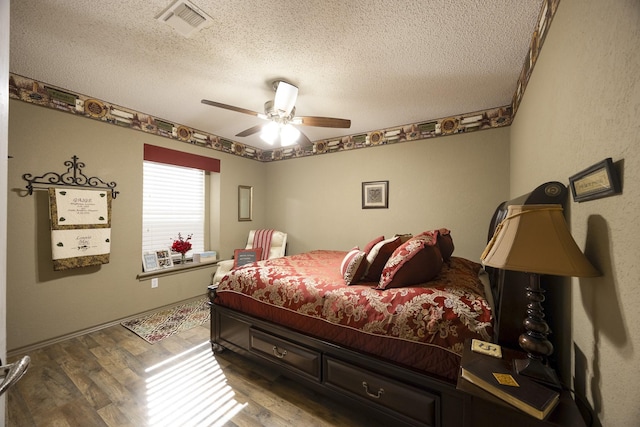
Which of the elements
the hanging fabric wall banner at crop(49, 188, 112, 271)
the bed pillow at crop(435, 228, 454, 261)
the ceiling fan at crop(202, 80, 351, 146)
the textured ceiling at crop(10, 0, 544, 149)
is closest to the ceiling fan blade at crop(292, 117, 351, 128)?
the ceiling fan at crop(202, 80, 351, 146)

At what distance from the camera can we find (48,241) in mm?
2506

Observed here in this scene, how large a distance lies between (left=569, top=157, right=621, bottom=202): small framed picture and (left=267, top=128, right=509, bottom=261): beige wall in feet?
7.29

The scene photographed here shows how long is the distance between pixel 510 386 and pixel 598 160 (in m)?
0.87

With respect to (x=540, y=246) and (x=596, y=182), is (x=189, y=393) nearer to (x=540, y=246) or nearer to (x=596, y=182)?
(x=540, y=246)

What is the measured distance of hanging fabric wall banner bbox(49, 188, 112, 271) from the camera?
2498 mm

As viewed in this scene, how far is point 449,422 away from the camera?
4.33 feet

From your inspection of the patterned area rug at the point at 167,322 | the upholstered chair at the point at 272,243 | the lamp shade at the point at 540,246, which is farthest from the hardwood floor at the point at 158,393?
the upholstered chair at the point at 272,243

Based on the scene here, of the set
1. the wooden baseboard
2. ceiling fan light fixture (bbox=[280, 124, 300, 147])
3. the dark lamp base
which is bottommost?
the wooden baseboard

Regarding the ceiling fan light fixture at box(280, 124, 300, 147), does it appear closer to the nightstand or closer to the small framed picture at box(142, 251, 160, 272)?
the nightstand


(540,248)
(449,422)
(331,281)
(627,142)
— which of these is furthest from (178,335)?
(627,142)

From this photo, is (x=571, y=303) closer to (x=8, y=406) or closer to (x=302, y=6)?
(x=302, y=6)

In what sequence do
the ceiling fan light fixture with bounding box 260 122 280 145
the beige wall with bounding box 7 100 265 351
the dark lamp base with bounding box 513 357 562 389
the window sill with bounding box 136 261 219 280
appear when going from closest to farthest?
the dark lamp base with bounding box 513 357 562 389, the beige wall with bounding box 7 100 265 351, the ceiling fan light fixture with bounding box 260 122 280 145, the window sill with bounding box 136 261 219 280

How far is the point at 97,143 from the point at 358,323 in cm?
340

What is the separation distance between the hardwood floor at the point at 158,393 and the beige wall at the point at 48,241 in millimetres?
352
